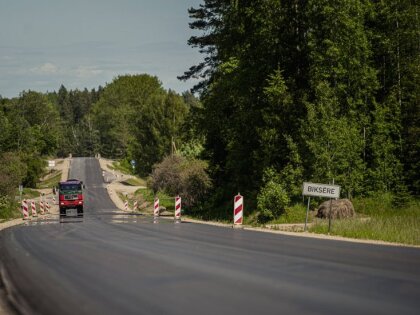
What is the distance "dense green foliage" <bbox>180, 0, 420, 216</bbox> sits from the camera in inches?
1308

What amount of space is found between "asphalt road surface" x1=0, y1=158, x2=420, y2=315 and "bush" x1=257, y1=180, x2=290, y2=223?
1456 centimetres

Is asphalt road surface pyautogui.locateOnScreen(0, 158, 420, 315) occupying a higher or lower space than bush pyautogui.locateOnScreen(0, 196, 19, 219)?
higher

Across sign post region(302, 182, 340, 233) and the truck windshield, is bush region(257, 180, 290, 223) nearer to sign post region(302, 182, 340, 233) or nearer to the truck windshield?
sign post region(302, 182, 340, 233)

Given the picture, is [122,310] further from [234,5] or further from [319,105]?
[234,5]

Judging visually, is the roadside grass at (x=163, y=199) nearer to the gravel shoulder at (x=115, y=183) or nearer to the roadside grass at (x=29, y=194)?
the gravel shoulder at (x=115, y=183)

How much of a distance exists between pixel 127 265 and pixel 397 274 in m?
5.07

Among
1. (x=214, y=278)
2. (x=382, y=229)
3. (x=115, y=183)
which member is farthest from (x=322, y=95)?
(x=115, y=183)

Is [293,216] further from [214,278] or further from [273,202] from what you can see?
[214,278]

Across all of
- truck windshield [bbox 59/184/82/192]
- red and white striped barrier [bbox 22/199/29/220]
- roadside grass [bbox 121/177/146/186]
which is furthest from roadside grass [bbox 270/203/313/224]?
roadside grass [bbox 121/177/146/186]

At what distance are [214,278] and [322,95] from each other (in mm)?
25741

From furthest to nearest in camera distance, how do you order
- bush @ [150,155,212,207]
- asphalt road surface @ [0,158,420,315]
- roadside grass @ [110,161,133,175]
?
roadside grass @ [110,161,133,175] < bush @ [150,155,212,207] < asphalt road surface @ [0,158,420,315]

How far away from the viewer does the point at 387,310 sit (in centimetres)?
679

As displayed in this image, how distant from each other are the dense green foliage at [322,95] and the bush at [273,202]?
0.11m

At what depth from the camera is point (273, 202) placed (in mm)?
30859
